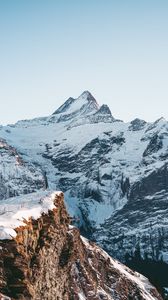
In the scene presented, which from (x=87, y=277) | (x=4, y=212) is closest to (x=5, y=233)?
(x=4, y=212)

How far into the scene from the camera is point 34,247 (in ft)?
163

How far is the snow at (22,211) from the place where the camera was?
4537cm

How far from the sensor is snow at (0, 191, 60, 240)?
45.4 metres

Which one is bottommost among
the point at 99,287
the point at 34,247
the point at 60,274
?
the point at 99,287

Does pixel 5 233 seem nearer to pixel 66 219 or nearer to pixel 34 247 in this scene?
pixel 34 247

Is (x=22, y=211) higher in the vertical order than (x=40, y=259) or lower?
higher

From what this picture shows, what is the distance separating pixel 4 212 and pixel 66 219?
19.3 meters

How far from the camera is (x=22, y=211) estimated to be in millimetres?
54031

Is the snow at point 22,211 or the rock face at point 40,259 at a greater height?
the snow at point 22,211

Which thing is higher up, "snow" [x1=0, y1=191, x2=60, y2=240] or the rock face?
"snow" [x1=0, y1=191, x2=60, y2=240]

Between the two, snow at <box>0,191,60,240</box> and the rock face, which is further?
snow at <box>0,191,60,240</box>

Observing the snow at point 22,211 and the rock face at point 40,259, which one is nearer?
the rock face at point 40,259

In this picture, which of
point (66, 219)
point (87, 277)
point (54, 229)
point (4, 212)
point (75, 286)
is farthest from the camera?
point (87, 277)

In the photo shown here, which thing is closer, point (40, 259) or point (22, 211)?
point (40, 259)
